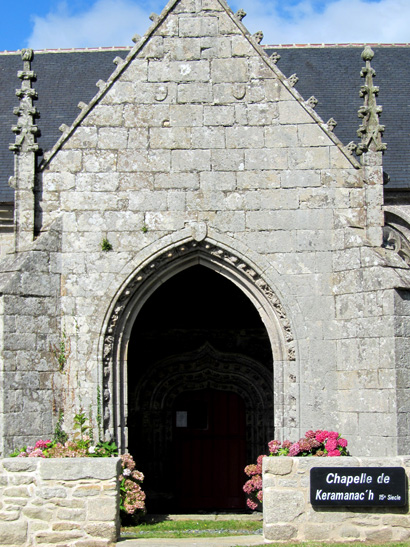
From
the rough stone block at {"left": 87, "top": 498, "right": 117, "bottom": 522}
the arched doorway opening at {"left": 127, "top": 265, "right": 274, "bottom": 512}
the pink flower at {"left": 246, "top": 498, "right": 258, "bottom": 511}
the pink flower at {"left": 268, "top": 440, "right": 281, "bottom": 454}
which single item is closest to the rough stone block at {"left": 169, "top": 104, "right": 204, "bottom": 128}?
the arched doorway opening at {"left": 127, "top": 265, "right": 274, "bottom": 512}

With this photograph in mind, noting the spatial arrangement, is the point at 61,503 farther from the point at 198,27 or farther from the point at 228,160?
the point at 198,27

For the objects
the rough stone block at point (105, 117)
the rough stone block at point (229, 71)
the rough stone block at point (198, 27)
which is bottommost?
the rough stone block at point (105, 117)

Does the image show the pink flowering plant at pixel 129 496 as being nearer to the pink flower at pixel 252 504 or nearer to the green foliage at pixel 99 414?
the green foliage at pixel 99 414

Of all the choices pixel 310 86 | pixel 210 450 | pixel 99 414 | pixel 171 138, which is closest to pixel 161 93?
pixel 171 138

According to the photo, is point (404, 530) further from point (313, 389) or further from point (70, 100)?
point (70, 100)

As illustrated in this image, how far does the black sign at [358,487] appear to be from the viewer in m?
6.95

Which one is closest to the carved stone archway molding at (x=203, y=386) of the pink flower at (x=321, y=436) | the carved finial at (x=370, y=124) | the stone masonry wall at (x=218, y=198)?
the stone masonry wall at (x=218, y=198)

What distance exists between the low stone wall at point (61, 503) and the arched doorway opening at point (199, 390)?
4.77 metres

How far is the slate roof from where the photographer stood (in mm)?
13312

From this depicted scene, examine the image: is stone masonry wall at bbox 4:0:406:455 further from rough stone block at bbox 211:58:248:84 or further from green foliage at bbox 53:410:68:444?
green foliage at bbox 53:410:68:444

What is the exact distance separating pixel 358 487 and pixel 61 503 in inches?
101

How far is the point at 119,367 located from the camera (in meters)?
9.08

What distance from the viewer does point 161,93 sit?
370 inches

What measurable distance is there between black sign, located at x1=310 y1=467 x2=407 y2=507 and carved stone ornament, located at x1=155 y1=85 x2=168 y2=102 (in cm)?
462
